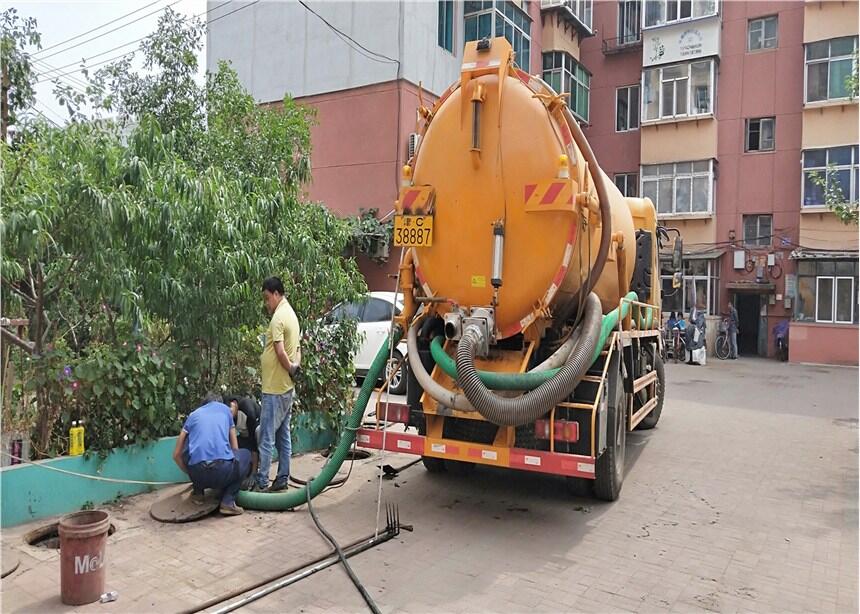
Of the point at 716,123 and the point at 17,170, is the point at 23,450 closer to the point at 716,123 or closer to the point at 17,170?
the point at 17,170

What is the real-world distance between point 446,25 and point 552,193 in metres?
15.7

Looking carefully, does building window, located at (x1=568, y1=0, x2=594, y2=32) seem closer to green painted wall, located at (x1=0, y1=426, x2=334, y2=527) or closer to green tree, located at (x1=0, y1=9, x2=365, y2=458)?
green tree, located at (x1=0, y1=9, x2=365, y2=458)

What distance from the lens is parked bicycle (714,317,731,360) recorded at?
21391 mm

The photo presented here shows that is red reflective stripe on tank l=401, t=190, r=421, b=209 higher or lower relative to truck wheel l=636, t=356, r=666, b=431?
higher

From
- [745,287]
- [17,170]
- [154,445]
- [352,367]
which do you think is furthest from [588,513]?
[745,287]

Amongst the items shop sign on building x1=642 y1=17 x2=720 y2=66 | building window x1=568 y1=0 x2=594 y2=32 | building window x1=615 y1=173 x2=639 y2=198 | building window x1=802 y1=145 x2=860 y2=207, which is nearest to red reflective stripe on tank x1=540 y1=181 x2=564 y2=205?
building window x1=802 y1=145 x2=860 y2=207

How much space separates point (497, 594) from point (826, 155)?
21452 mm

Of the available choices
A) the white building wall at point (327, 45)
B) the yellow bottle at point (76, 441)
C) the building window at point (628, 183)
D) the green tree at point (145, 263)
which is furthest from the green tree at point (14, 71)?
the building window at point (628, 183)

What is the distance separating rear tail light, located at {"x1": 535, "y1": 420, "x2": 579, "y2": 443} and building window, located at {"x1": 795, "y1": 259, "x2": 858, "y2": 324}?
18.6 meters

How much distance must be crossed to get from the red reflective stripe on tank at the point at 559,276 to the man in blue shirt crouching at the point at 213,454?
2.78 m

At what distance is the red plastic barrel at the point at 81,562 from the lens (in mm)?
3744

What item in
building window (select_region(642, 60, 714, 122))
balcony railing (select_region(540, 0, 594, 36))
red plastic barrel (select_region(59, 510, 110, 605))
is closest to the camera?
red plastic barrel (select_region(59, 510, 110, 605))

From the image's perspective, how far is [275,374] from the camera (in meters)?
5.67

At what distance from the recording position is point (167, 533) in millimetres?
4840
